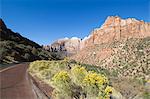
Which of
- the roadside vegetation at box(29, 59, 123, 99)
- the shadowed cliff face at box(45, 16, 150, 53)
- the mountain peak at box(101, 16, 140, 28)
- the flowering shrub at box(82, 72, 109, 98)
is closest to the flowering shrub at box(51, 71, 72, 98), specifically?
the roadside vegetation at box(29, 59, 123, 99)

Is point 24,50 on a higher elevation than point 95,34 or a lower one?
lower

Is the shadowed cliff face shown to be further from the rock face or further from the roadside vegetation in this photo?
the roadside vegetation

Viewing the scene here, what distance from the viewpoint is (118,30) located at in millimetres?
167500

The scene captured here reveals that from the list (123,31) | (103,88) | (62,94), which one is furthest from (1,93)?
(123,31)

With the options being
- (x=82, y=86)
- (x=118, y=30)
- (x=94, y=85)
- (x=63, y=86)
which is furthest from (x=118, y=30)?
(x=94, y=85)

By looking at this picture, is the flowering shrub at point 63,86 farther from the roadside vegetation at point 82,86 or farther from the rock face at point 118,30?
the rock face at point 118,30

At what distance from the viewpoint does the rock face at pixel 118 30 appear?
157 m

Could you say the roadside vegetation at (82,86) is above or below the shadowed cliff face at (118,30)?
below

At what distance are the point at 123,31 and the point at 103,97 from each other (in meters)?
156

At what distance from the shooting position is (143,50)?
116125 mm

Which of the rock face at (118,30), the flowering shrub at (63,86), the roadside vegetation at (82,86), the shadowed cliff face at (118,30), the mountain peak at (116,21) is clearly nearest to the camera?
the roadside vegetation at (82,86)

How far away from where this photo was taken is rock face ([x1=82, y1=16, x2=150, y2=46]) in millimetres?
157488

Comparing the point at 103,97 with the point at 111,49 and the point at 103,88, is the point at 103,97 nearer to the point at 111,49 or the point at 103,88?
the point at 103,88

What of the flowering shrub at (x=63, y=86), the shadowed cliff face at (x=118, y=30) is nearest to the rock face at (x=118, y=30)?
the shadowed cliff face at (x=118, y=30)
